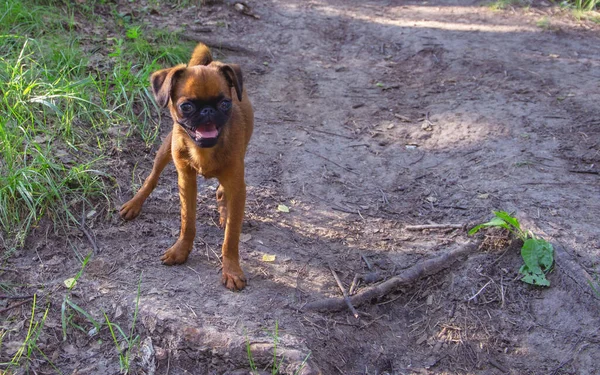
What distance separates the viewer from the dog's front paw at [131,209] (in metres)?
4.46

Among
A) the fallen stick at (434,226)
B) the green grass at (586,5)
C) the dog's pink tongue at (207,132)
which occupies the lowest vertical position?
the fallen stick at (434,226)

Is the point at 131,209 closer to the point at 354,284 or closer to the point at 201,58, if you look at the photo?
the point at 201,58

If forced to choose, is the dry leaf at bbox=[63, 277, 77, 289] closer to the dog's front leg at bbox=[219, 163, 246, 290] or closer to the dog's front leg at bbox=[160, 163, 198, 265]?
the dog's front leg at bbox=[160, 163, 198, 265]

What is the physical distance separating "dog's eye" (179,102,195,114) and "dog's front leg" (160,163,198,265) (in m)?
0.53

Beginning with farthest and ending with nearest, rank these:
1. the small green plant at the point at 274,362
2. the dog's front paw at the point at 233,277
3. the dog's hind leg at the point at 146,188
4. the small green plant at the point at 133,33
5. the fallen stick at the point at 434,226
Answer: the small green plant at the point at 133,33, the fallen stick at the point at 434,226, the dog's hind leg at the point at 146,188, the dog's front paw at the point at 233,277, the small green plant at the point at 274,362

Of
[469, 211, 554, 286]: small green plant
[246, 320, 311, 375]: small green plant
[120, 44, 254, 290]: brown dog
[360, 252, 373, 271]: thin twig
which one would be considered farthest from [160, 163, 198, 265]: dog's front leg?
[469, 211, 554, 286]: small green plant

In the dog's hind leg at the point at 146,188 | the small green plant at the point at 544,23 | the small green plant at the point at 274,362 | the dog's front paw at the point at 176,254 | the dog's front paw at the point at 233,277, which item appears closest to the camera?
the small green plant at the point at 274,362

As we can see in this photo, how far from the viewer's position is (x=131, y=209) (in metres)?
4.47

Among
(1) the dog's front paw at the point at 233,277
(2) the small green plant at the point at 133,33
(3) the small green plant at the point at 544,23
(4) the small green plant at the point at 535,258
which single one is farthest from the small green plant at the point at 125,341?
(3) the small green plant at the point at 544,23

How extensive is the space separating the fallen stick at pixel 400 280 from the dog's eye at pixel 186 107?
→ 4.97 ft

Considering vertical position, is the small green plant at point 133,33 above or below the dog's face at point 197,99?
below

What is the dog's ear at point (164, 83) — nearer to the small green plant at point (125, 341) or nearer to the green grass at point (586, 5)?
the small green plant at point (125, 341)

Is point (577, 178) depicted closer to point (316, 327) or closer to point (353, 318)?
point (353, 318)

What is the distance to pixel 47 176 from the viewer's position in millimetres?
4352
